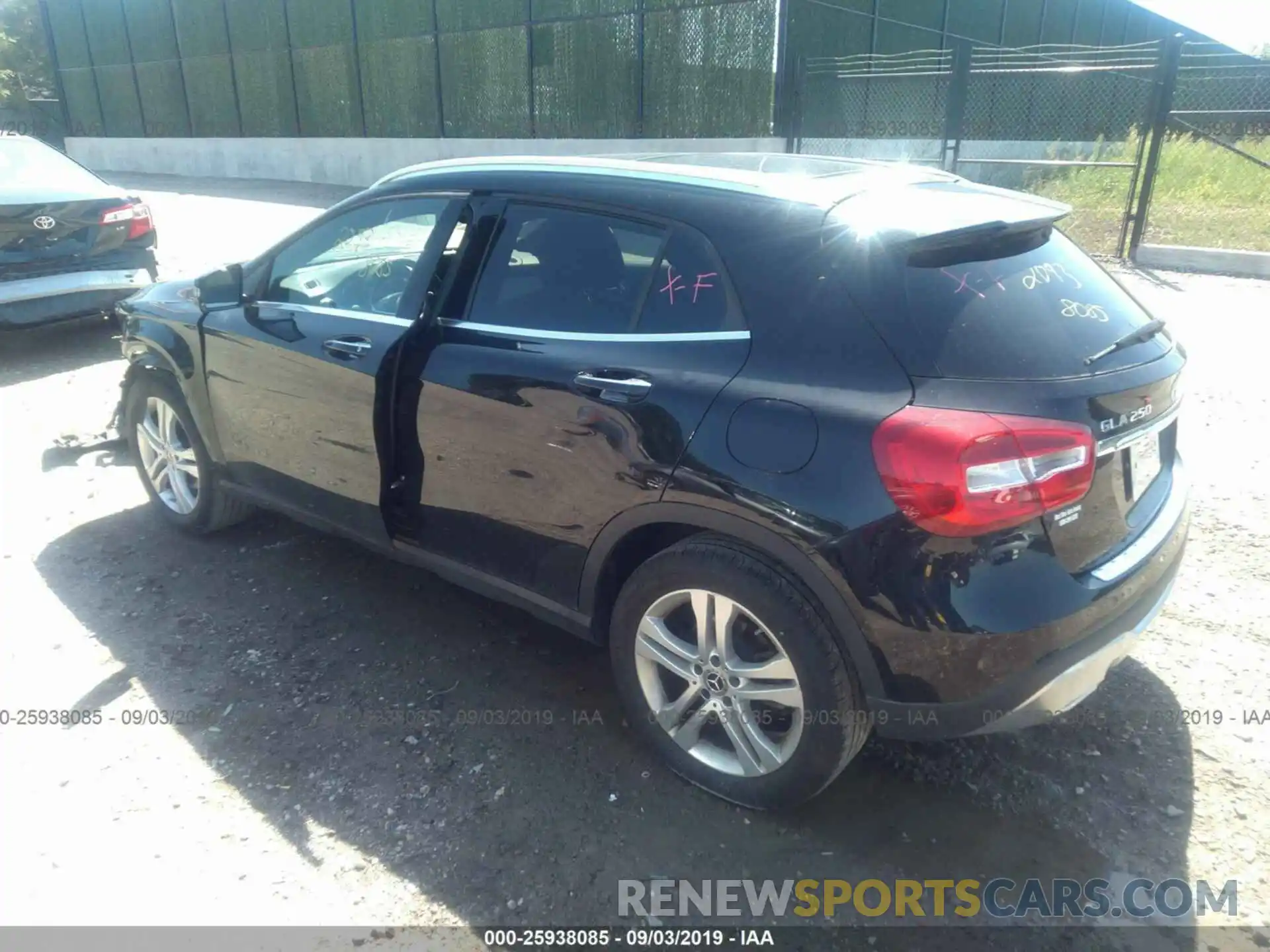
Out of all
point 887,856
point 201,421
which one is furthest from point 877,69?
point 887,856

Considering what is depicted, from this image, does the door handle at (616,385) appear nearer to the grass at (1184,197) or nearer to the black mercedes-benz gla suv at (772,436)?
the black mercedes-benz gla suv at (772,436)

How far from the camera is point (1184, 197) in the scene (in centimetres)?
1430

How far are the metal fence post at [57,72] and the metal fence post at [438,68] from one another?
1701 centimetres

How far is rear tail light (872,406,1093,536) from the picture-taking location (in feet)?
7.34

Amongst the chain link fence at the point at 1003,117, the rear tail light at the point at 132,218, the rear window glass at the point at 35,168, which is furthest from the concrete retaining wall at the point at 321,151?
the rear window glass at the point at 35,168

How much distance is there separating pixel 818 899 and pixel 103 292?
A: 729 centimetres

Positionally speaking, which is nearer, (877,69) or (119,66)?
(877,69)

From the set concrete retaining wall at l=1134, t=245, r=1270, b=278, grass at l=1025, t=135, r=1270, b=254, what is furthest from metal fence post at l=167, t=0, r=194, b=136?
concrete retaining wall at l=1134, t=245, r=1270, b=278

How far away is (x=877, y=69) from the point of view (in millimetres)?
18906

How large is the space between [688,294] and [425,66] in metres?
18.3

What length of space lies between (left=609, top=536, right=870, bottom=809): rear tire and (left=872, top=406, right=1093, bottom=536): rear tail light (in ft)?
1.38

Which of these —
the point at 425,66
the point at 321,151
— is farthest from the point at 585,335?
the point at 321,151

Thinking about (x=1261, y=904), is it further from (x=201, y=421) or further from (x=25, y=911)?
(x=201, y=421)

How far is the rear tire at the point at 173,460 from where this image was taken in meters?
4.40
